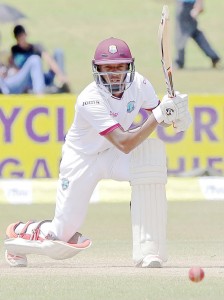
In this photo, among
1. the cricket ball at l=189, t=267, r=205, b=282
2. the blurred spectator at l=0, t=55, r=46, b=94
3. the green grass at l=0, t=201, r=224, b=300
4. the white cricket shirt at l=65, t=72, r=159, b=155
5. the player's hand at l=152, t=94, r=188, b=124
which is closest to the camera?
the green grass at l=0, t=201, r=224, b=300

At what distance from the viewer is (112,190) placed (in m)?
11.6

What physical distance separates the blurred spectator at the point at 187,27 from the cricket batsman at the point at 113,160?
1003 centimetres

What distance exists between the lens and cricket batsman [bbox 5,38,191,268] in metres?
7.34

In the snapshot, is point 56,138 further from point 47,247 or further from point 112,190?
point 47,247

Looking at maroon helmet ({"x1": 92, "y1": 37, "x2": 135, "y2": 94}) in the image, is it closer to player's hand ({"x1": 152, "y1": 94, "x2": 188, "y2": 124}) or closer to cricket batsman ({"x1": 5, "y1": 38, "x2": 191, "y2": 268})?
cricket batsman ({"x1": 5, "y1": 38, "x2": 191, "y2": 268})

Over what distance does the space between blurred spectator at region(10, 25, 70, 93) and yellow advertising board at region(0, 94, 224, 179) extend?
243 cm

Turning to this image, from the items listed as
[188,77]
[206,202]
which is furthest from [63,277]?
[188,77]

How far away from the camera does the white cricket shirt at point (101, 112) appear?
7.32 metres

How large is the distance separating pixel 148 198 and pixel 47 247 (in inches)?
24.5

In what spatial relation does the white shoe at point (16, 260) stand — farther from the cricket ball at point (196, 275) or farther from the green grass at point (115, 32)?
the green grass at point (115, 32)

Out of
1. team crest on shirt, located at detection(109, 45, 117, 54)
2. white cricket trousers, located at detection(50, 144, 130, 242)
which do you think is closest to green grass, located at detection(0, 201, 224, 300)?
white cricket trousers, located at detection(50, 144, 130, 242)

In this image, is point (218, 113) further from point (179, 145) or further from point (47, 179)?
point (47, 179)

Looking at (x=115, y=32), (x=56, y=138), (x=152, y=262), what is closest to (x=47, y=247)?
(x=152, y=262)

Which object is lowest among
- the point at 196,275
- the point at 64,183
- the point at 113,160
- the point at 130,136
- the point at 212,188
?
the point at 212,188
